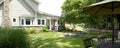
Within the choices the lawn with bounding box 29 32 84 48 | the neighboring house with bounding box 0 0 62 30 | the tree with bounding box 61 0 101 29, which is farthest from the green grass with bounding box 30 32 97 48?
the neighboring house with bounding box 0 0 62 30

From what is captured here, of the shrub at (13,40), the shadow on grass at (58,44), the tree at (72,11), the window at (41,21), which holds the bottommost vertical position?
the shadow on grass at (58,44)

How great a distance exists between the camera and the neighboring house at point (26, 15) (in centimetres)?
3278

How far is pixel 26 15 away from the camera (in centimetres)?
3347

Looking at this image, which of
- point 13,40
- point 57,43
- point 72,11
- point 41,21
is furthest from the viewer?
point 41,21

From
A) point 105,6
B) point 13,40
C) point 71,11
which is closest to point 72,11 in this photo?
point 71,11

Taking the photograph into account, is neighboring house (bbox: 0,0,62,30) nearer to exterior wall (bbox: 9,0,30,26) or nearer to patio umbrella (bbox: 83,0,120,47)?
exterior wall (bbox: 9,0,30,26)

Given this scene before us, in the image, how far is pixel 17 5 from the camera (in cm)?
3306

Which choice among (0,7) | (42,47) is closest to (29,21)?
(0,7)

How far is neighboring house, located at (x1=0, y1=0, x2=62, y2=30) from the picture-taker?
32781mm

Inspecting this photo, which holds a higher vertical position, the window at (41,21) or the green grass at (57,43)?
the window at (41,21)

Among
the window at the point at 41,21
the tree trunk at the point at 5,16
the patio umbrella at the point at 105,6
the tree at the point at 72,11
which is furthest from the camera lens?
the window at the point at 41,21

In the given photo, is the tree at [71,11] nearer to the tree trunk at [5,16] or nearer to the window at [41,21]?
Answer: the window at [41,21]

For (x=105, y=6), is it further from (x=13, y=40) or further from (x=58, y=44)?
(x=58, y=44)

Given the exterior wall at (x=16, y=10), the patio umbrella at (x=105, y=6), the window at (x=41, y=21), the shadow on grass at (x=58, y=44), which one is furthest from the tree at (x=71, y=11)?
the patio umbrella at (x=105, y=6)
